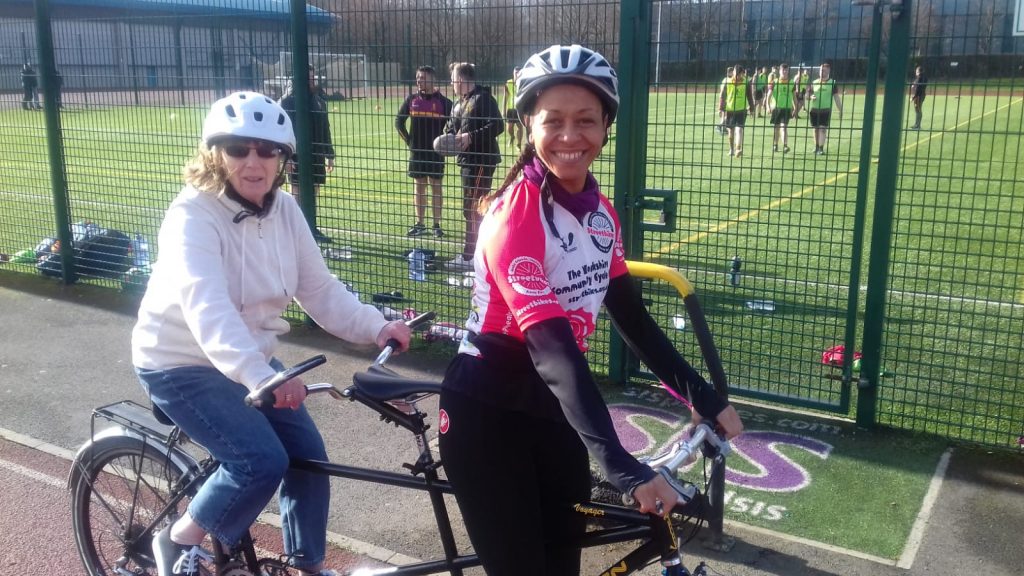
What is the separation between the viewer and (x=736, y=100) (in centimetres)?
536

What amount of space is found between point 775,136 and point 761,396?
1622 mm

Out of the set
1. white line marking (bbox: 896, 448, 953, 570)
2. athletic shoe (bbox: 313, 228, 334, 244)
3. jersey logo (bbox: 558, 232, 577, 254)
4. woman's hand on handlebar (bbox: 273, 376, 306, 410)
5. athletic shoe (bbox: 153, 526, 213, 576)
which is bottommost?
white line marking (bbox: 896, 448, 953, 570)

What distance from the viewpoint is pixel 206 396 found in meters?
3.20

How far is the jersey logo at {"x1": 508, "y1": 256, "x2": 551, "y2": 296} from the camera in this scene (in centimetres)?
239

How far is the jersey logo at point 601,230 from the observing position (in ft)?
8.70

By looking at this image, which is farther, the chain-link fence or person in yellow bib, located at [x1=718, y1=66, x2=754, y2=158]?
person in yellow bib, located at [x1=718, y1=66, x2=754, y2=158]

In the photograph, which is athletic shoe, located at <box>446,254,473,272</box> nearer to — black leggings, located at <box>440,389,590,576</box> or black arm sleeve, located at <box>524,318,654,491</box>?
black leggings, located at <box>440,389,590,576</box>

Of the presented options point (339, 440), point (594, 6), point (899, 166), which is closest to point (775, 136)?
point (899, 166)

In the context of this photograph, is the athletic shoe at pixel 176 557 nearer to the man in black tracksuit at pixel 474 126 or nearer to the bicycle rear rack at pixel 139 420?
the bicycle rear rack at pixel 139 420

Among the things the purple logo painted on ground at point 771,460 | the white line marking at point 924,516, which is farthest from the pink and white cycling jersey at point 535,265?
the purple logo painted on ground at point 771,460

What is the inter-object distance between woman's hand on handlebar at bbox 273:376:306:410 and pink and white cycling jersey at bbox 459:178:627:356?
1.76 ft

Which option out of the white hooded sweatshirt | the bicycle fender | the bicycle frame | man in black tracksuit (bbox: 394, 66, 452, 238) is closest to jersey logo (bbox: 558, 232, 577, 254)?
the bicycle frame

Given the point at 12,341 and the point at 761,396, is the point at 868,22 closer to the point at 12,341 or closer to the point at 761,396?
the point at 761,396

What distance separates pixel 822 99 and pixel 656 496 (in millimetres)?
3481
